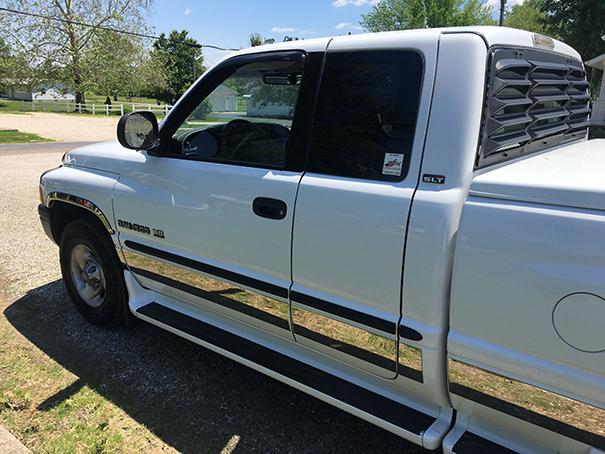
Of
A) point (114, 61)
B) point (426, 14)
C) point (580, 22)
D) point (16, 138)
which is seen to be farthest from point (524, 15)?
point (16, 138)

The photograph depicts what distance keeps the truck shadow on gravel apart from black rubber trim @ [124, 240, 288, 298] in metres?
0.80

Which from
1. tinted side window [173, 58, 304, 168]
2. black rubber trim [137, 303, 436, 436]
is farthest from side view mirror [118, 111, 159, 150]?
black rubber trim [137, 303, 436, 436]

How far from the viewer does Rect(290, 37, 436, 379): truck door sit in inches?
79.4

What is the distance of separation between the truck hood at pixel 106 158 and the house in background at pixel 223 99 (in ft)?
1.88

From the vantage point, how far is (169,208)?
9.39 ft

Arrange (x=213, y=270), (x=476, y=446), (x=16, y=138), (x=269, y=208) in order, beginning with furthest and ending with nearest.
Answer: (x=16, y=138)
(x=213, y=270)
(x=269, y=208)
(x=476, y=446)

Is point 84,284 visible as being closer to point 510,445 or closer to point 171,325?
point 171,325

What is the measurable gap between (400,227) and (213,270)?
3.94ft

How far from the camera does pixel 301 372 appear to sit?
2.47m

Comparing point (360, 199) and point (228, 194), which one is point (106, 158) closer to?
point (228, 194)

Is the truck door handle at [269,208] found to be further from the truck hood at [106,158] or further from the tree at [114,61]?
the tree at [114,61]

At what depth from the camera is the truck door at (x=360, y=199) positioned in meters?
2.02

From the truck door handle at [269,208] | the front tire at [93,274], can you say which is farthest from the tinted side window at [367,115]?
the front tire at [93,274]

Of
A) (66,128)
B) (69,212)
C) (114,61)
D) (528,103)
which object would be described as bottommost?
(69,212)
